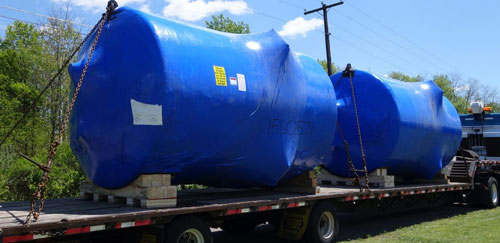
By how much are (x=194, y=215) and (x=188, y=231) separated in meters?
0.22

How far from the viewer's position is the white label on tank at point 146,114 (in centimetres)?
570

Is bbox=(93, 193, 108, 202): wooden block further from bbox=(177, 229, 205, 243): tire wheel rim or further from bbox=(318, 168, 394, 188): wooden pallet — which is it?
bbox=(318, 168, 394, 188): wooden pallet

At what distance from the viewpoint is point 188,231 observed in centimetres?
571

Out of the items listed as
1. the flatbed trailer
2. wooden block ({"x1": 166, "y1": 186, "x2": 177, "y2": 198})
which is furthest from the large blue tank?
the flatbed trailer

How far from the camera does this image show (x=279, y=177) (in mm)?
7707

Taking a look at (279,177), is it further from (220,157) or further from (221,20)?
(221,20)

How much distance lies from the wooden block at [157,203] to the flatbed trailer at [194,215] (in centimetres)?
15

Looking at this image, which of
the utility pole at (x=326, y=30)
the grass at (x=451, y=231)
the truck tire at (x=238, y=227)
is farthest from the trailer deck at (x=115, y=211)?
the utility pole at (x=326, y=30)

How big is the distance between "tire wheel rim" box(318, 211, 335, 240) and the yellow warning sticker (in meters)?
3.23

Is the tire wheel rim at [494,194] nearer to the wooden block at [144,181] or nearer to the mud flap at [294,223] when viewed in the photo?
the mud flap at [294,223]

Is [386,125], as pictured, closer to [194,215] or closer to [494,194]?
[194,215]

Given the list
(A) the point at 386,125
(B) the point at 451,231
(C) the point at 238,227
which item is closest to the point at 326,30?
(A) the point at 386,125

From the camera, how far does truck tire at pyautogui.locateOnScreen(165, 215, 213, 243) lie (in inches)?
216

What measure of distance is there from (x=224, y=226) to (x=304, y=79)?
331 cm
